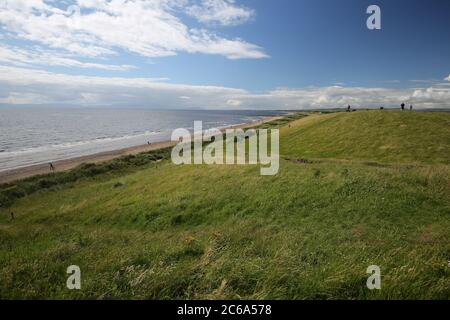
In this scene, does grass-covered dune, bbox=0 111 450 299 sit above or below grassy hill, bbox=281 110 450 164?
below

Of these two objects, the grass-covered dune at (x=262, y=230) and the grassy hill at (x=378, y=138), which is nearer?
the grass-covered dune at (x=262, y=230)

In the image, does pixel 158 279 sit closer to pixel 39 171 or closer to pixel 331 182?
pixel 331 182

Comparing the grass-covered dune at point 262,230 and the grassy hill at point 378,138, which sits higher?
the grassy hill at point 378,138

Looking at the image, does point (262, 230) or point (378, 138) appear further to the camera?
point (378, 138)

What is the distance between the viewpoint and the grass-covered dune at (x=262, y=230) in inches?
235

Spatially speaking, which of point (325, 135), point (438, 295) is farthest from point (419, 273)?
point (325, 135)

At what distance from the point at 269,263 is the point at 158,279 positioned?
2663 mm

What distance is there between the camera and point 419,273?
241 inches

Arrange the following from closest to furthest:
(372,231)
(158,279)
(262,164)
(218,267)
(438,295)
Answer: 1. (438,295)
2. (158,279)
3. (218,267)
4. (372,231)
5. (262,164)

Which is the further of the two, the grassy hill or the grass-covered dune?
the grassy hill

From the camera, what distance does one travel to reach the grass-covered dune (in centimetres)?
596

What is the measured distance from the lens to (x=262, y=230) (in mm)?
13891

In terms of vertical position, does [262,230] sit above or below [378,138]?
below
